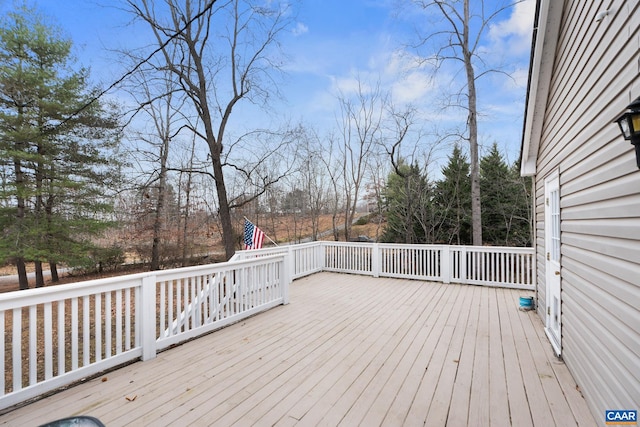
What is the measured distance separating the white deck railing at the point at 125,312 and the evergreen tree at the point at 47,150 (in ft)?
18.1

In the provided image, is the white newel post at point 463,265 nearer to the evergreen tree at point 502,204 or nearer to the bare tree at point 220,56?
the bare tree at point 220,56

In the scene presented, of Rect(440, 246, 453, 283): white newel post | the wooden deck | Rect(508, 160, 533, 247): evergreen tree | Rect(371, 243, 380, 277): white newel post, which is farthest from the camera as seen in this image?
Rect(508, 160, 533, 247): evergreen tree

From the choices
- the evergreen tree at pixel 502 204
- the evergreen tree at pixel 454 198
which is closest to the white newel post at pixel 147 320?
the evergreen tree at pixel 454 198

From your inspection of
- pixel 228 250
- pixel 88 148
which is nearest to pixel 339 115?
pixel 228 250

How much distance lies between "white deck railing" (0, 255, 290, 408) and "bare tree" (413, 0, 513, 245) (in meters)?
6.59

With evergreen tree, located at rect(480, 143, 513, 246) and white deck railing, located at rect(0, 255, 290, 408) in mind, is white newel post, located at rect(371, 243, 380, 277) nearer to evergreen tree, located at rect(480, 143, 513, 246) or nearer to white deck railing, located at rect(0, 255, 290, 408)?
white deck railing, located at rect(0, 255, 290, 408)

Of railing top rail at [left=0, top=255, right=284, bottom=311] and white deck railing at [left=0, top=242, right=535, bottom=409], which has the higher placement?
railing top rail at [left=0, top=255, right=284, bottom=311]

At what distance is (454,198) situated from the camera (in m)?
11.8

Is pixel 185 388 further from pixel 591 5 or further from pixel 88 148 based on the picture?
pixel 88 148

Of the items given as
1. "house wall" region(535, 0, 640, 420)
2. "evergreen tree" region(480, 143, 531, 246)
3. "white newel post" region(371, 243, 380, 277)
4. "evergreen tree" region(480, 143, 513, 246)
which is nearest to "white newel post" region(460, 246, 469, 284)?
"white newel post" region(371, 243, 380, 277)

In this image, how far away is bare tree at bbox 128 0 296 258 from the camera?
285 inches

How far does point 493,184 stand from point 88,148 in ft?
51.4

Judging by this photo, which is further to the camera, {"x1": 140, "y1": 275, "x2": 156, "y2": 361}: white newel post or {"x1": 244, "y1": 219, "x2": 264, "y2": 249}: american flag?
{"x1": 244, "y1": 219, "x2": 264, "y2": 249}: american flag

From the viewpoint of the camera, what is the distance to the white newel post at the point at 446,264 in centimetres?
617
